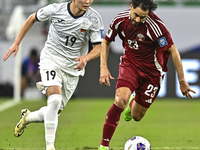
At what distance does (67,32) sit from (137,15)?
1149mm

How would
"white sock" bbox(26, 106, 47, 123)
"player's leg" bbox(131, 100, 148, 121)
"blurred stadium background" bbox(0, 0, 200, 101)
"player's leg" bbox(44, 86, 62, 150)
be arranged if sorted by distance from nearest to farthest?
"player's leg" bbox(44, 86, 62, 150), "white sock" bbox(26, 106, 47, 123), "player's leg" bbox(131, 100, 148, 121), "blurred stadium background" bbox(0, 0, 200, 101)

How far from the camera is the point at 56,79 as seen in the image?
677 cm

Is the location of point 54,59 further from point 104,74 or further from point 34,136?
point 34,136

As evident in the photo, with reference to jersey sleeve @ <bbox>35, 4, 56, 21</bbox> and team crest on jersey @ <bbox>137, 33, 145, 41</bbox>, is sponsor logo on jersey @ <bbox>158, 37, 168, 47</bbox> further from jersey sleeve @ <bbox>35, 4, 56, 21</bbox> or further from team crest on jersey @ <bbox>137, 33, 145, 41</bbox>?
jersey sleeve @ <bbox>35, 4, 56, 21</bbox>

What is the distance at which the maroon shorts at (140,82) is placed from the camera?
694 cm

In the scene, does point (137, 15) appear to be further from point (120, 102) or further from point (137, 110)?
point (137, 110)

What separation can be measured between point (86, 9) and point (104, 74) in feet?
3.29

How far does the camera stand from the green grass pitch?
781 centimetres

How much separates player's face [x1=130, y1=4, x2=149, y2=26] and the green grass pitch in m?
2.11

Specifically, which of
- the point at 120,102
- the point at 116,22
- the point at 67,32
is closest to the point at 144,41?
the point at 116,22

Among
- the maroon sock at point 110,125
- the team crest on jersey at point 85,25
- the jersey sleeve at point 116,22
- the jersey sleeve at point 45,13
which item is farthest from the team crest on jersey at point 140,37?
the jersey sleeve at point 45,13

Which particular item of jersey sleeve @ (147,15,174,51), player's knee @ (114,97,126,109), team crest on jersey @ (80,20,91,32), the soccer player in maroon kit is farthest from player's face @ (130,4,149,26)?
player's knee @ (114,97,126,109)

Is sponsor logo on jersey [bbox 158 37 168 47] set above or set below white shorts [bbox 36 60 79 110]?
above

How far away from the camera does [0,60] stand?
20297 millimetres
